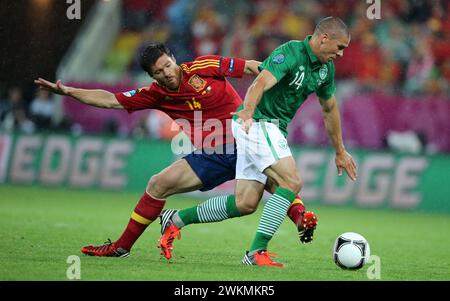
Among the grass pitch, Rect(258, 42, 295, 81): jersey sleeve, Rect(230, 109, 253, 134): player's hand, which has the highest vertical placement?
Rect(258, 42, 295, 81): jersey sleeve

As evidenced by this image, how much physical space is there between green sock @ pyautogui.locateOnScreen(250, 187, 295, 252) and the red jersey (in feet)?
3.27

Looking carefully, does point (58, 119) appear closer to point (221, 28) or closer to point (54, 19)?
point (54, 19)

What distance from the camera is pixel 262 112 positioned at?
776 cm

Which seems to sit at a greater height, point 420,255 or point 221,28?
point 221,28

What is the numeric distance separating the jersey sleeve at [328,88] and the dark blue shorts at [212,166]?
0.92 meters

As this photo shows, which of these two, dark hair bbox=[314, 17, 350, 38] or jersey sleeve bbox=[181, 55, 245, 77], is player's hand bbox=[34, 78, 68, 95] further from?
dark hair bbox=[314, 17, 350, 38]

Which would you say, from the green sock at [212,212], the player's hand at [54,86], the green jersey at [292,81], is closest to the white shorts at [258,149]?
the green jersey at [292,81]

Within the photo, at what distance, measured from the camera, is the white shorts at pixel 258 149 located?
744 cm

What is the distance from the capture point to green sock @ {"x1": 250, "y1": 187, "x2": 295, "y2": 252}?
736 cm

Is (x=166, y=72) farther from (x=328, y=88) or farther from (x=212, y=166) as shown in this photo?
(x=328, y=88)

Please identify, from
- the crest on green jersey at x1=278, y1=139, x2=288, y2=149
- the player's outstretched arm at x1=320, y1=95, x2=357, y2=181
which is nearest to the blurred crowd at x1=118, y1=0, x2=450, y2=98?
the player's outstretched arm at x1=320, y1=95, x2=357, y2=181

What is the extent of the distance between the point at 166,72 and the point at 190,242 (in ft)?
8.03
